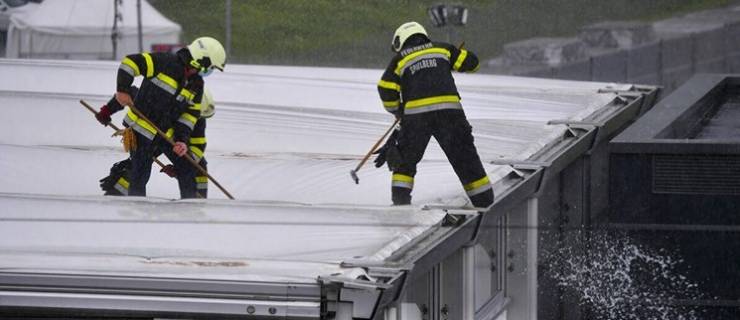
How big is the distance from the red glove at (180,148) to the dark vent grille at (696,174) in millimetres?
2960

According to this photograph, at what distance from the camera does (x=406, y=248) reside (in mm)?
5891

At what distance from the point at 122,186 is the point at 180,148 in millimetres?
428

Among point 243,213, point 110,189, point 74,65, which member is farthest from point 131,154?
point 74,65

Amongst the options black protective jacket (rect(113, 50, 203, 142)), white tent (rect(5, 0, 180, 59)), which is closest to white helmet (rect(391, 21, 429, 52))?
black protective jacket (rect(113, 50, 203, 142))

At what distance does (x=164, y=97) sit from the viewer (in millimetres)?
8805

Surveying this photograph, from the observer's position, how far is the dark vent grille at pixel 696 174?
24.6 feet

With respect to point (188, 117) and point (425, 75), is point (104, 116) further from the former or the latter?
point (425, 75)

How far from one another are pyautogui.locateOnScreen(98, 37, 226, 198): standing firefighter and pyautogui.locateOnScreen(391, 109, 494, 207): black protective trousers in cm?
156

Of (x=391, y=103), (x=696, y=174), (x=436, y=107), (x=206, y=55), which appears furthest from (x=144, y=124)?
(x=696, y=174)

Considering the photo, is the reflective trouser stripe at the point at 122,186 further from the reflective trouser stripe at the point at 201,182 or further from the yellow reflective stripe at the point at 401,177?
the yellow reflective stripe at the point at 401,177

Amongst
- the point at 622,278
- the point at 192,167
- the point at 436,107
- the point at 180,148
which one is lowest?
the point at 622,278

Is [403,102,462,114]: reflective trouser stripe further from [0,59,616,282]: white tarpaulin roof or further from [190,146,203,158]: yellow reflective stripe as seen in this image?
[190,146,203,158]: yellow reflective stripe

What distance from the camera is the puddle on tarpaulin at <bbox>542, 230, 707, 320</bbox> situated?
7.68 metres

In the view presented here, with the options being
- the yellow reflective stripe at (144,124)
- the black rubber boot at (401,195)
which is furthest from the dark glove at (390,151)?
the yellow reflective stripe at (144,124)
